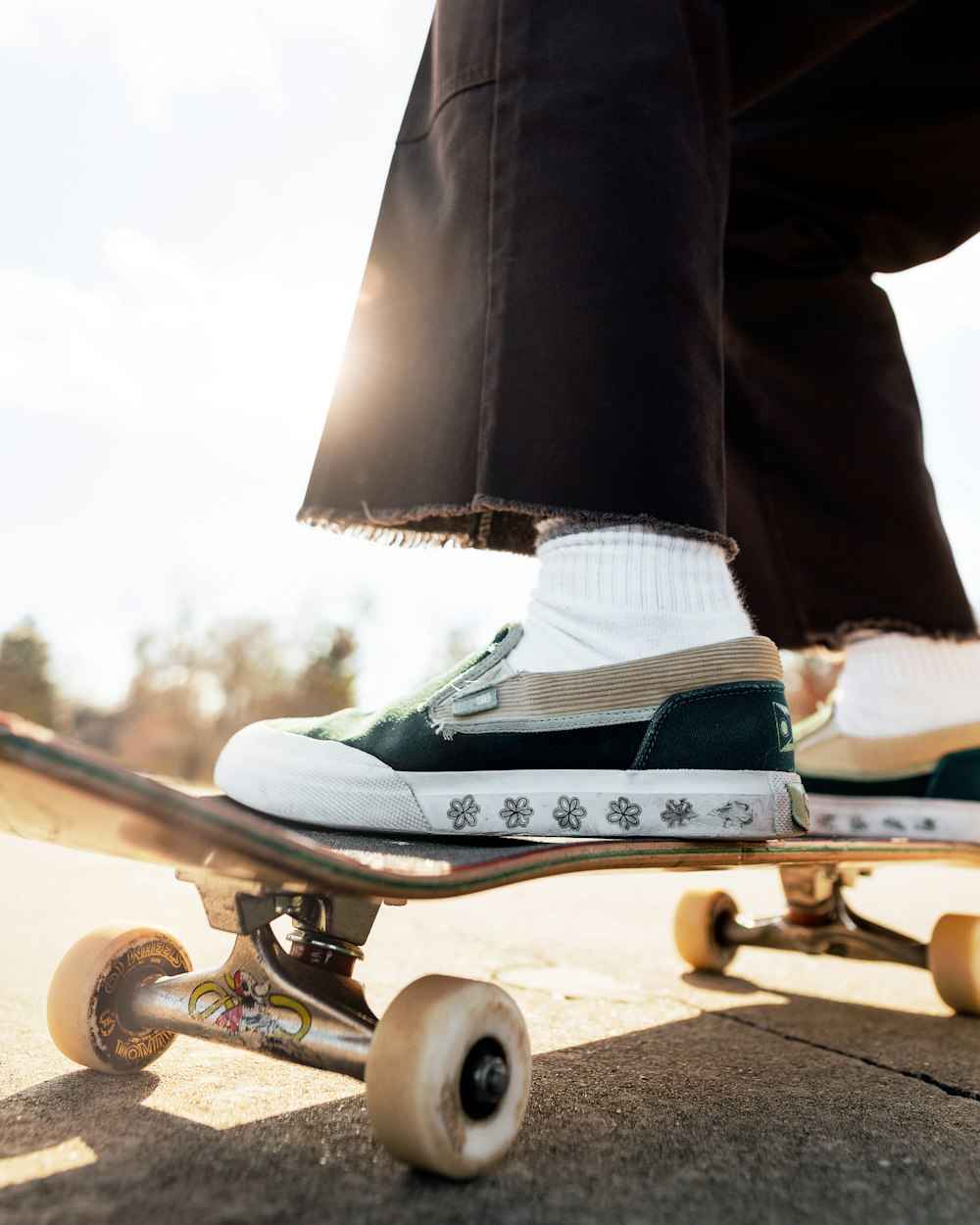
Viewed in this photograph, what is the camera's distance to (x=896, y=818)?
172 cm

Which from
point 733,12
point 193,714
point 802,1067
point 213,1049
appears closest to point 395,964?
point 213,1049

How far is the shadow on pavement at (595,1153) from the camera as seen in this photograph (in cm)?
68

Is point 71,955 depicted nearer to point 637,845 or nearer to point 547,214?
point 637,845

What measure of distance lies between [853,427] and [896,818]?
2.49 ft

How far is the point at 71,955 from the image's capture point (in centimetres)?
104

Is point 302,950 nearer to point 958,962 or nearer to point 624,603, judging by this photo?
point 624,603

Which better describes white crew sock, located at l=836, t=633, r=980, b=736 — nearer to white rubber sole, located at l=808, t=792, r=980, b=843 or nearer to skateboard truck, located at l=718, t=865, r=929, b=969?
white rubber sole, located at l=808, t=792, r=980, b=843

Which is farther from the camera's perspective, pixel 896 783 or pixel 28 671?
pixel 28 671

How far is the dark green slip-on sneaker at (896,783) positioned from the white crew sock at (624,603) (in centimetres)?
78

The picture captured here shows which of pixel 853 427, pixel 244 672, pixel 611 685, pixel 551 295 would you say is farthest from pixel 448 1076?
pixel 244 672

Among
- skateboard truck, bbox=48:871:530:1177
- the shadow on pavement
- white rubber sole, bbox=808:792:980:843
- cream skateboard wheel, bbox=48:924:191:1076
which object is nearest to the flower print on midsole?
skateboard truck, bbox=48:871:530:1177

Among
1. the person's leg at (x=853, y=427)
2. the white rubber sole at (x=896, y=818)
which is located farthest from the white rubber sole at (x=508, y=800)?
the person's leg at (x=853, y=427)

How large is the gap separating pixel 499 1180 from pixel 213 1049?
1.76ft

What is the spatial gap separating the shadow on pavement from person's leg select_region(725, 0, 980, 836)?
2.31ft
